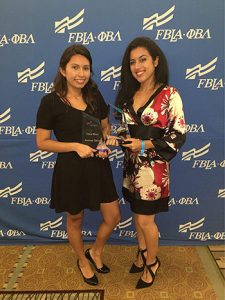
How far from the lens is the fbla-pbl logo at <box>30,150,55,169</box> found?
2.57 meters

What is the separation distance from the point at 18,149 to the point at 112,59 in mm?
1075

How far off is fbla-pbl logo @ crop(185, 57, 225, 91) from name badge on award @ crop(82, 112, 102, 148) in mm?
1027

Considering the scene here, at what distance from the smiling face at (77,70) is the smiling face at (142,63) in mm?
267

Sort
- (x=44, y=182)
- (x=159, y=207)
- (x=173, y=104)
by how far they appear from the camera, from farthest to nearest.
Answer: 1. (x=44, y=182)
2. (x=159, y=207)
3. (x=173, y=104)

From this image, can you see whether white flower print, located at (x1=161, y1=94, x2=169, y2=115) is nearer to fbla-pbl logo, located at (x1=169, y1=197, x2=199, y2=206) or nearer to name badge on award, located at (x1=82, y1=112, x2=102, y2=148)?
name badge on award, located at (x1=82, y1=112, x2=102, y2=148)

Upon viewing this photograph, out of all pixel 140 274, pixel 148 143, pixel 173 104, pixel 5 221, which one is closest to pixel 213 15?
pixel 173 104

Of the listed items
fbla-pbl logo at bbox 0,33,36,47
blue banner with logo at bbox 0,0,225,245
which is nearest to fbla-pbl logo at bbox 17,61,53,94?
blue banner with logo at bbox 0,0,225,245

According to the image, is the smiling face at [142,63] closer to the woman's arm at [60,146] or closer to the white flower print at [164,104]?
the white flower print at [164,104]

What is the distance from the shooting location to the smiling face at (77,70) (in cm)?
173

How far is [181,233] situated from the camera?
8.87 feet

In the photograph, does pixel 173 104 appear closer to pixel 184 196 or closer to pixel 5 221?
pixel 184 196

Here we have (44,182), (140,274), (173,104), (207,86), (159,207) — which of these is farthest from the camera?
(44,182)

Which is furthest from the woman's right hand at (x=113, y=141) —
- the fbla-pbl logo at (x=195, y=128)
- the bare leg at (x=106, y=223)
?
the fbla-pbl logo at (x=195, y=128)

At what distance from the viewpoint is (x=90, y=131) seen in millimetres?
1757
